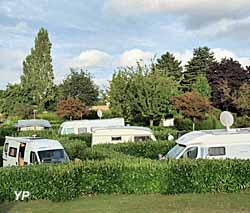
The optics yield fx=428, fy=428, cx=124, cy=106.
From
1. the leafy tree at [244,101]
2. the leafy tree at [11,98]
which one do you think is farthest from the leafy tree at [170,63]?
the leafy tree at [244,101]

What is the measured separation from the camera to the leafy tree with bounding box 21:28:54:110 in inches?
2375

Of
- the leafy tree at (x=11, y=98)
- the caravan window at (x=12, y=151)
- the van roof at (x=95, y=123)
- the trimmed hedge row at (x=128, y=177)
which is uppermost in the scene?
the leafy tree at (x=11, y=98)

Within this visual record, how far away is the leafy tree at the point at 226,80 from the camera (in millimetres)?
46281

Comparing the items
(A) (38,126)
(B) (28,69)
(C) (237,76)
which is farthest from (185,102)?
(B) (28,69)

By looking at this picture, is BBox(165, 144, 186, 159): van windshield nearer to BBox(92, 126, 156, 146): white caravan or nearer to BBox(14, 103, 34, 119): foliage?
BBox(92, 126, 156, 146): white caravan

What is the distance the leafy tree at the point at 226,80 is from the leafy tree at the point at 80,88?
49.1 ft

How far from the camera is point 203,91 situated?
165 feet

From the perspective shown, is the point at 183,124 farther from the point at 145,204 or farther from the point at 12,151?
the point at 145,204

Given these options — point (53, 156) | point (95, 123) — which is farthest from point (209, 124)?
point (53, 156)

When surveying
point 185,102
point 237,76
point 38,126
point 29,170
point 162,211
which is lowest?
point 162,211

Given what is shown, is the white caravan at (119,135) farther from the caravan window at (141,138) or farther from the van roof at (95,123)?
the van roof at (95,123)

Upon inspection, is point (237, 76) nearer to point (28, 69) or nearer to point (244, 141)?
point (28, 69)

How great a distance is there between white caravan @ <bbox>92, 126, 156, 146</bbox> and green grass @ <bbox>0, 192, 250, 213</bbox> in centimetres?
1001

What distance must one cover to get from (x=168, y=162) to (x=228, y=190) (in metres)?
1.61
